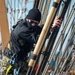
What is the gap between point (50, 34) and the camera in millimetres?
2805

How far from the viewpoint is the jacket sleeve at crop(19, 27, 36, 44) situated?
3.03 m

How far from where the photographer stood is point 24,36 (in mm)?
3098

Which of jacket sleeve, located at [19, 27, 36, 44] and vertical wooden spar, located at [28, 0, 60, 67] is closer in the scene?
vertical wooden spar, located at [28, 0, 60, 67]

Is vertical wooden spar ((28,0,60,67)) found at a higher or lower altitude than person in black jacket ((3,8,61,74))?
higher

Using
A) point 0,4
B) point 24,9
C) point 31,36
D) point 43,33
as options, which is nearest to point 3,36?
point 0,4

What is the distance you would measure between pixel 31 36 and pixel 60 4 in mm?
560

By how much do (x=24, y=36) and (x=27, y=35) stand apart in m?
0.04

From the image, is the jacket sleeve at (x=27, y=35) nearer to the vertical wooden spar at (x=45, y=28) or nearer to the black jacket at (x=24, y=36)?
the black jacket at (x=24, y=36)

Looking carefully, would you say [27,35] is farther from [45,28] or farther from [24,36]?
[45,28]

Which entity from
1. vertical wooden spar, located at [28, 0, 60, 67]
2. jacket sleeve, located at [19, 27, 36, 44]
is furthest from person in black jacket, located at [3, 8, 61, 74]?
vertical wooden spar, located at [28, 0, 60, 67]

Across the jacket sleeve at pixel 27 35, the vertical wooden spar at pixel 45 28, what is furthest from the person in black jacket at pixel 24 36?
the vertical wooden spar at pixel 45 28

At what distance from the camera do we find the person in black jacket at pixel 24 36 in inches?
121

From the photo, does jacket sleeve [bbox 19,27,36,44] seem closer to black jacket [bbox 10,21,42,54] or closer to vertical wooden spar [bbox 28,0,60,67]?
black jacket [bbox 10,21,42,54]

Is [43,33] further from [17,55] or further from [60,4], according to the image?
[17,55]
